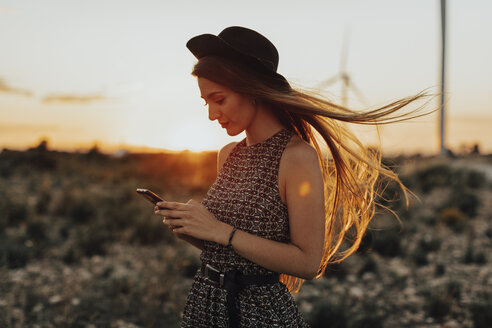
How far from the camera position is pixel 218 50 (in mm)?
1881

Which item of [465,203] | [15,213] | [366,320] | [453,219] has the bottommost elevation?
[366,320]

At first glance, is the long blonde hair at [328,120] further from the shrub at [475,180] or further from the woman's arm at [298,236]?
the shrub at [475,180]

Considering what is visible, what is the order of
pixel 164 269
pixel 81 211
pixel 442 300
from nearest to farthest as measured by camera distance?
1. pixel 442 300
2. pixel 164 269
3. pixel 81 211

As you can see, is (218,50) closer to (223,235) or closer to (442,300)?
(223,235)

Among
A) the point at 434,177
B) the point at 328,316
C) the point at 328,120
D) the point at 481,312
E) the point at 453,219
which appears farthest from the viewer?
the point at 434,177

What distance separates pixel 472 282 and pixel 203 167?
16554mm

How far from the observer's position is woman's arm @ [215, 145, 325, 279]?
1.74 metres

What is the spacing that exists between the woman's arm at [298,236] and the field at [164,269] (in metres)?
1.10

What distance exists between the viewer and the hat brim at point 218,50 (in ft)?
6.09

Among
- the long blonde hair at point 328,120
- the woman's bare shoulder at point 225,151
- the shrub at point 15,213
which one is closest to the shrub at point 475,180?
the shrub at point 15,213

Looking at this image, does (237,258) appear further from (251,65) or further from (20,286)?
(20,286)

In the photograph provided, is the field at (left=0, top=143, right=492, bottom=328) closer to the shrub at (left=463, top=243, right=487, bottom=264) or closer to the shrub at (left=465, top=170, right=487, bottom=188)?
the shrub at (left=463, top=243, right=487, bottom=264)

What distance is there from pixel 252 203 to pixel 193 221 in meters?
0.27

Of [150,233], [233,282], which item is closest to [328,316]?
[233,282]
